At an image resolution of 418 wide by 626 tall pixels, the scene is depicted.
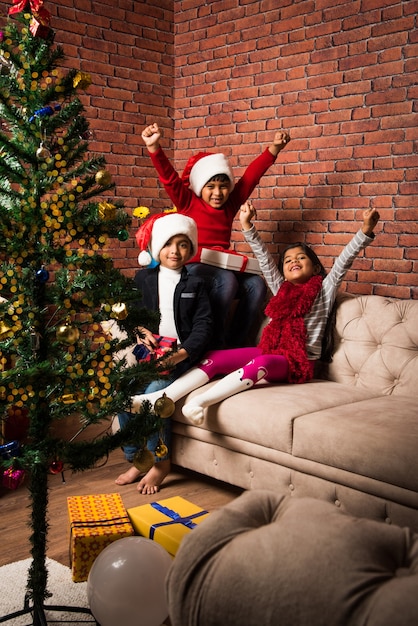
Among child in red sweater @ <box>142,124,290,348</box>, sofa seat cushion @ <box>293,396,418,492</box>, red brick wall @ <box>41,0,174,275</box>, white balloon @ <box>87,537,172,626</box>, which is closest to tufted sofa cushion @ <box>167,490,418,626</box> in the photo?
white balloon @ <box>87,537,172,626</box>

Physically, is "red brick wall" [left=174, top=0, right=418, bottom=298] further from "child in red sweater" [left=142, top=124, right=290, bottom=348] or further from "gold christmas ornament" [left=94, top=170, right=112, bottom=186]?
"gold christmas ornament" [left=94, top=170, right=112, bottom=186]

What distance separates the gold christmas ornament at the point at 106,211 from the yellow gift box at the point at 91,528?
42.7 inches

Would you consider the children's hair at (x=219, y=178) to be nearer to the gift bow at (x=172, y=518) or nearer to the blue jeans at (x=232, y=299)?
the blue jeans at (x=232, y=299)

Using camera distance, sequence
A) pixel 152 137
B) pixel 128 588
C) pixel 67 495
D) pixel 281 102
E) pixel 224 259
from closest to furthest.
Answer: pixel 128 588 → pixel 67 495 → pixel 152 137 → pixel 224 259 → pixel 281 102

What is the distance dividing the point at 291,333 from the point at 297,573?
214 cm

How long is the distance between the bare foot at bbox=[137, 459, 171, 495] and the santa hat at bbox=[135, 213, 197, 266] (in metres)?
1.02

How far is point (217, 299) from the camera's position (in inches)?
137

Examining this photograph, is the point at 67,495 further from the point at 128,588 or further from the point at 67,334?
the point at 67,334

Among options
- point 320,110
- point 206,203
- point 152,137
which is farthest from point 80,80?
point 320,110

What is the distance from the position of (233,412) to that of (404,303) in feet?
3.27

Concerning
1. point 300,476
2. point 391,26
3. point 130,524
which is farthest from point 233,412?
point 391,26

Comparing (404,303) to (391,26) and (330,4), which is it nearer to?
(391,26)

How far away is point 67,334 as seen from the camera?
5.54 ft

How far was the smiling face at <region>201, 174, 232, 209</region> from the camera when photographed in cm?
363
